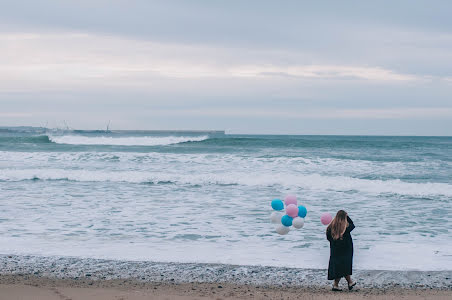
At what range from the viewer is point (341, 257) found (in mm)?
6004

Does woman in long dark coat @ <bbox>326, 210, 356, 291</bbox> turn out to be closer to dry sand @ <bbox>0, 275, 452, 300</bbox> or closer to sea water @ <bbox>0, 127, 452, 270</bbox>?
dry sand @ <bbox>0, 275, 452, 300</bbox>

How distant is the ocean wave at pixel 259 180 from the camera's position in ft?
52.9

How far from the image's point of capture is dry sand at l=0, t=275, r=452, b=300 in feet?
17.9

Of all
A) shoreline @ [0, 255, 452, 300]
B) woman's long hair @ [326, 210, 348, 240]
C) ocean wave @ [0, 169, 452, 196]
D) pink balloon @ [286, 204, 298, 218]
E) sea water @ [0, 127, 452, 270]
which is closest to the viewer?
shoreline @ [0, 255, 452, 300]

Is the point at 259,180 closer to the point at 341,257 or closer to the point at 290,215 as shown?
the point at 290,215

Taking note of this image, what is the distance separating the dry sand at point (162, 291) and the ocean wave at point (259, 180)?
10.2 metres

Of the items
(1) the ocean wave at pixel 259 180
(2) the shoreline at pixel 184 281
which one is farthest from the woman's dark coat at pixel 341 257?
(1) the ocean wave at pixel 259 180

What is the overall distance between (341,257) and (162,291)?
224cm

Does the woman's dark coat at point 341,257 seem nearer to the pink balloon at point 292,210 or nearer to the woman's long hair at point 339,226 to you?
the woman's long hair at point 339,226

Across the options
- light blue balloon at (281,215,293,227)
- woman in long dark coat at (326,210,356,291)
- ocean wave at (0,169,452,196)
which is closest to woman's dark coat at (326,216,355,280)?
woman in long dark coat at (326,210,356,291)

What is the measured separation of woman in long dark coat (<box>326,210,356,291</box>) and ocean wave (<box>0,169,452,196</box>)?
32.4 feet

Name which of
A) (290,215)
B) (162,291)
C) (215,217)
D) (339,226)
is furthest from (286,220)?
(215,217)

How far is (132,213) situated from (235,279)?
5399 mm

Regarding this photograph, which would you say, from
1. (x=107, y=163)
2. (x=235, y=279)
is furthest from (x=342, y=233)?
(x=107, y=163)
